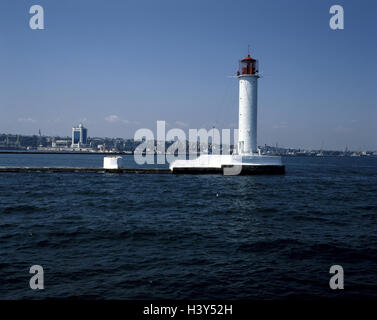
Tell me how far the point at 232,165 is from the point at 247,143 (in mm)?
4150

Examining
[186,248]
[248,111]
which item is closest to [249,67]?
[248,111]

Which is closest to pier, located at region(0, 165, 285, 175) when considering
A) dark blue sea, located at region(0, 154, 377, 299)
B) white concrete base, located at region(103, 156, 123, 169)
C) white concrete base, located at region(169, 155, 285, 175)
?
white concrete base, located at region(169, 155, 285, 175)

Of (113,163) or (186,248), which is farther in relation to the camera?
(113,163)

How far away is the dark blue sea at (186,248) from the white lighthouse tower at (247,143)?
66.2 ft

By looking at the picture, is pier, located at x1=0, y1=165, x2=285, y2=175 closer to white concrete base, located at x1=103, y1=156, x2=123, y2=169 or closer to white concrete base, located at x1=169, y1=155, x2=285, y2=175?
white concrete base, located at x1=169, y1=155, x2=285, y2=175

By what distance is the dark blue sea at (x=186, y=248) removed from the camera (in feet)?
29.3

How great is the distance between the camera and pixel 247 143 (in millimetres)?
45125

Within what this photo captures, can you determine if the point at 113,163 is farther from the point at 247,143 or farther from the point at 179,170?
the point at 247,143

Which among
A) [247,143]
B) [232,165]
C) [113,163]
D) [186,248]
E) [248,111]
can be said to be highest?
[248,111]

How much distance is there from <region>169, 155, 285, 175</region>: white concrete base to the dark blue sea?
19.8 metres

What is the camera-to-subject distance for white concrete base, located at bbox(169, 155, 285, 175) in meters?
43.8

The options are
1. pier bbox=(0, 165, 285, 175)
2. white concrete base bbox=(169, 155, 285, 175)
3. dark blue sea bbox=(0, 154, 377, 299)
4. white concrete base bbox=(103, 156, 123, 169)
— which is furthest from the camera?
white concrete base bbox=(103, 156, 123, 169)

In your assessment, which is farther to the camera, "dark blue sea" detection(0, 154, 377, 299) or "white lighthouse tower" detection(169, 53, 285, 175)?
"white lighthouse tower" detection(169, 53, 285, 175)
